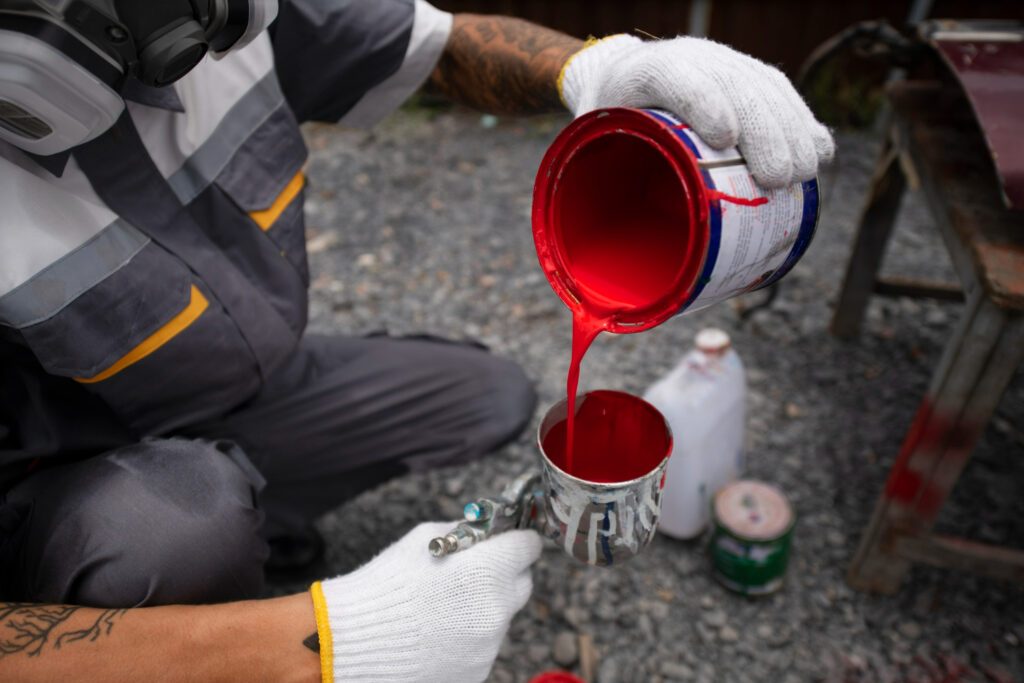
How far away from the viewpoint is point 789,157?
1.01m

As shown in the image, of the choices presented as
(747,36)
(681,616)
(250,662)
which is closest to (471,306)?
(681,616)

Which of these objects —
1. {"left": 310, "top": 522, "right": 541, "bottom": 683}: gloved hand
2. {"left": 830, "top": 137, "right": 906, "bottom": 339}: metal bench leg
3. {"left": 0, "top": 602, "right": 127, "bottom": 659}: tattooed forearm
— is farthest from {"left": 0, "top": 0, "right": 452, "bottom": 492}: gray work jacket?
{"left": 830, "top": 137, "right": 906, "bottom": 339}: metal bench leg

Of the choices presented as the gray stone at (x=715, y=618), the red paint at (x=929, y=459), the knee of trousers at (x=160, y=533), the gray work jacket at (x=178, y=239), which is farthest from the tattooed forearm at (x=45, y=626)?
the red paint at (x=929, y=459)

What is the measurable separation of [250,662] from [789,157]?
1132 millimetres

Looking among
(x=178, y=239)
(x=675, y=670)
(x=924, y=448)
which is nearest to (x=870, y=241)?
(x=924, y=448)

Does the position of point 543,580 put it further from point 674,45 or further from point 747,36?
point 747,36

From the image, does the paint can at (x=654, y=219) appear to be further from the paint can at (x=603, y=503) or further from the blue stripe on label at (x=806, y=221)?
the paint can at (x=603, y=503)

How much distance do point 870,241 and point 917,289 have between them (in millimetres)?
255

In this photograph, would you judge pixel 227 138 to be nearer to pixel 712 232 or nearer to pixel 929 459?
pixel 712 232

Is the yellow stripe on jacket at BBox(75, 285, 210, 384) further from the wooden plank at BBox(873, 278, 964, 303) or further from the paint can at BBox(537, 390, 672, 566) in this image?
the wooden plank at BBox(873, 278, 964, 303)

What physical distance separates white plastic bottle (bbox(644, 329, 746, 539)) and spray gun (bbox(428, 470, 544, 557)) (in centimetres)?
61

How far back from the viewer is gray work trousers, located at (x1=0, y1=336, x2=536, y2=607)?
1301 millimetres

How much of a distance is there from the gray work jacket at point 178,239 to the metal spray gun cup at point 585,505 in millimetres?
635

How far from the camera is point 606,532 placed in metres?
1.18
